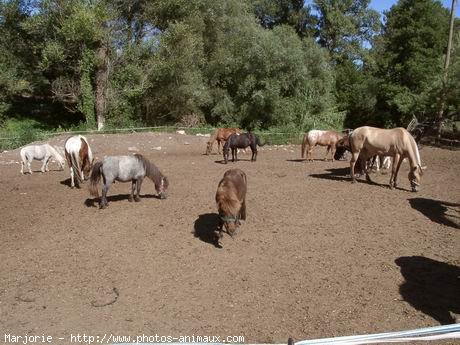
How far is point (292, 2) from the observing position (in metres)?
45.1

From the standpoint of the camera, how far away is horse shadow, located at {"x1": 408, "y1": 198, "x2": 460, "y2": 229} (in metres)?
9.59

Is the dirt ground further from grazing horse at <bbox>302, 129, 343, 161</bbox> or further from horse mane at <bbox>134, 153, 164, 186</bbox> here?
grazing horse at <bbox>302, 129, 343, 161</bbox>

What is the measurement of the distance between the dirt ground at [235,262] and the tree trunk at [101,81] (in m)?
15.1

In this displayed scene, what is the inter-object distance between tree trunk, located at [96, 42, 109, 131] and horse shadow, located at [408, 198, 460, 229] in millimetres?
20145

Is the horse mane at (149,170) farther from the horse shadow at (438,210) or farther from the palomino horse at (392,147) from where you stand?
the horse shadow at (438,210)

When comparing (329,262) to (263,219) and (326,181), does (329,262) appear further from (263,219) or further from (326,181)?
(326,181)

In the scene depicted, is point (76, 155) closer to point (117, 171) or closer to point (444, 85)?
point (117, 171)

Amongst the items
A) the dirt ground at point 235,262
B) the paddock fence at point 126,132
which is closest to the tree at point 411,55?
the paddock fence at point 126,132

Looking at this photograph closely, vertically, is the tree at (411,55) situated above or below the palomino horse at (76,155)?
above

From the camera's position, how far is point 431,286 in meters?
6.49

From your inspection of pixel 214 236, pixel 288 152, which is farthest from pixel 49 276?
pixel 288 152

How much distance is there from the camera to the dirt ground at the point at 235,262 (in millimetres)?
5664

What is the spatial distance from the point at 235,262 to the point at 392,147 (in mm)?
6968

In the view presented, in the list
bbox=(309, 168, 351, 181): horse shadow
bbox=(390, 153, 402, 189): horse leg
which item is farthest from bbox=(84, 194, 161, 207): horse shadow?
bbox=(390, 153, 402, 189): horse leg
